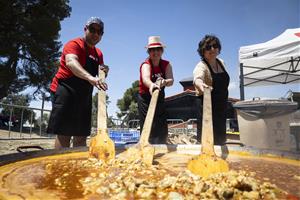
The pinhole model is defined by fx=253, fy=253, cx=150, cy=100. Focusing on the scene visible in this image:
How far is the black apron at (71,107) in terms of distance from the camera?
2355 millimetres

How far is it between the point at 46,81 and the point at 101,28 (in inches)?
671

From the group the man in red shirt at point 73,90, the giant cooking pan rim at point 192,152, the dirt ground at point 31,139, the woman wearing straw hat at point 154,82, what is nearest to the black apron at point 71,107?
the man in red shirt at point 73,90

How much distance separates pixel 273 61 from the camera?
6305 mm

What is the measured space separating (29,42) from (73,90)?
16.0 m

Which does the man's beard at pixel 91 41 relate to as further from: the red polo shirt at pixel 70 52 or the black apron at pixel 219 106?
the black apron at pixel 219 106

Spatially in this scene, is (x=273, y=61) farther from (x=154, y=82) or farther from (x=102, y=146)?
(x=102, y=146)

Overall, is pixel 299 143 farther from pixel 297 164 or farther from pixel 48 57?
pixel 48 57

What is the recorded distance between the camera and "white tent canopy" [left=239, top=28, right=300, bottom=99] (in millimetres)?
5734

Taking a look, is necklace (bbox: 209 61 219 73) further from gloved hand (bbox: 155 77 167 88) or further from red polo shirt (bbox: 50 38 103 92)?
red polo shirt (bbox: 50 38 103 92)

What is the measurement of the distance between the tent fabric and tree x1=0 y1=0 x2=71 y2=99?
13.8 meters

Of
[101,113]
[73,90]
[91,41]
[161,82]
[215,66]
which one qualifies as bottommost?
[101,113]

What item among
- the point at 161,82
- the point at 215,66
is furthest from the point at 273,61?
the point at 161,82

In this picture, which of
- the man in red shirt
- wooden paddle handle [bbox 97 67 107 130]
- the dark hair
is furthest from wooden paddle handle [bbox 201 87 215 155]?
the man in red shirt

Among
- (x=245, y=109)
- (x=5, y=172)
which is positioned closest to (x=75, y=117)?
(x=5, y=172)
